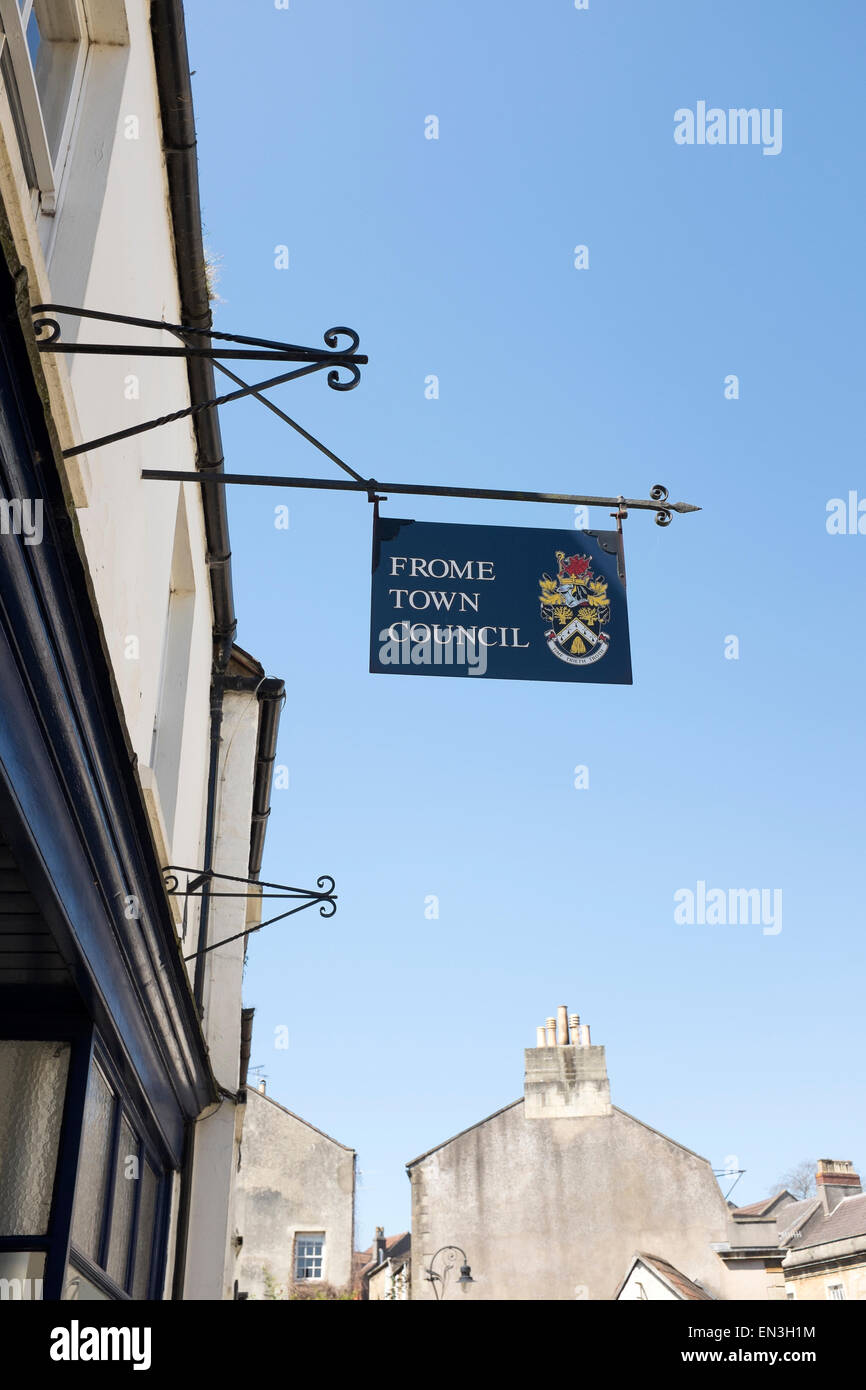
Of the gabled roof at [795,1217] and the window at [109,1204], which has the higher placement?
the gabled roof at [795,1217]

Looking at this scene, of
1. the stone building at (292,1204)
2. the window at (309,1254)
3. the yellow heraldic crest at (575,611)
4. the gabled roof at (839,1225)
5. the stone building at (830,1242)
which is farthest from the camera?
the window at (309,1254)

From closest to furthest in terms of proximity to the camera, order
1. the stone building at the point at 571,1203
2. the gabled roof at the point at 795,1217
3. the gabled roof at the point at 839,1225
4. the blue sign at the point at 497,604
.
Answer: the blue sign at the point at 497,604
the gabled roof at the point at 839,1225
the stone building at the point at 571,1203
the gabled roof at the point at 795,1217

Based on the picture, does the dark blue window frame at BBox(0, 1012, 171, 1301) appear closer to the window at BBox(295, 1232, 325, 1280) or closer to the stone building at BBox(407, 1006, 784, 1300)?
the stone building at BBox(407, 1006, 784, 1300)

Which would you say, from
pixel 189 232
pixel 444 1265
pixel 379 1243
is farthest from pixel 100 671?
pixel 379 1243

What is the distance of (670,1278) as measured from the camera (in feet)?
75.3

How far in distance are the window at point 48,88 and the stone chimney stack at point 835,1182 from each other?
28.3 meters

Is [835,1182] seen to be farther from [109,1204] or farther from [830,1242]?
[109,1204]

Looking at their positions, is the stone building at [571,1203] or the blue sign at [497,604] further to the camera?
the stone building at [571,1203]

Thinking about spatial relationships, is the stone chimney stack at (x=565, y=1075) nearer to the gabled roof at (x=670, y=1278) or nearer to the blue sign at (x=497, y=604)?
the gabled roof at (x=670, y=1278)

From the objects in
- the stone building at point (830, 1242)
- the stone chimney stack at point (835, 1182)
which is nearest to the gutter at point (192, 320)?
the stone building at point (830, 1242)

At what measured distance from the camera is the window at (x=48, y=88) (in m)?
3.61
